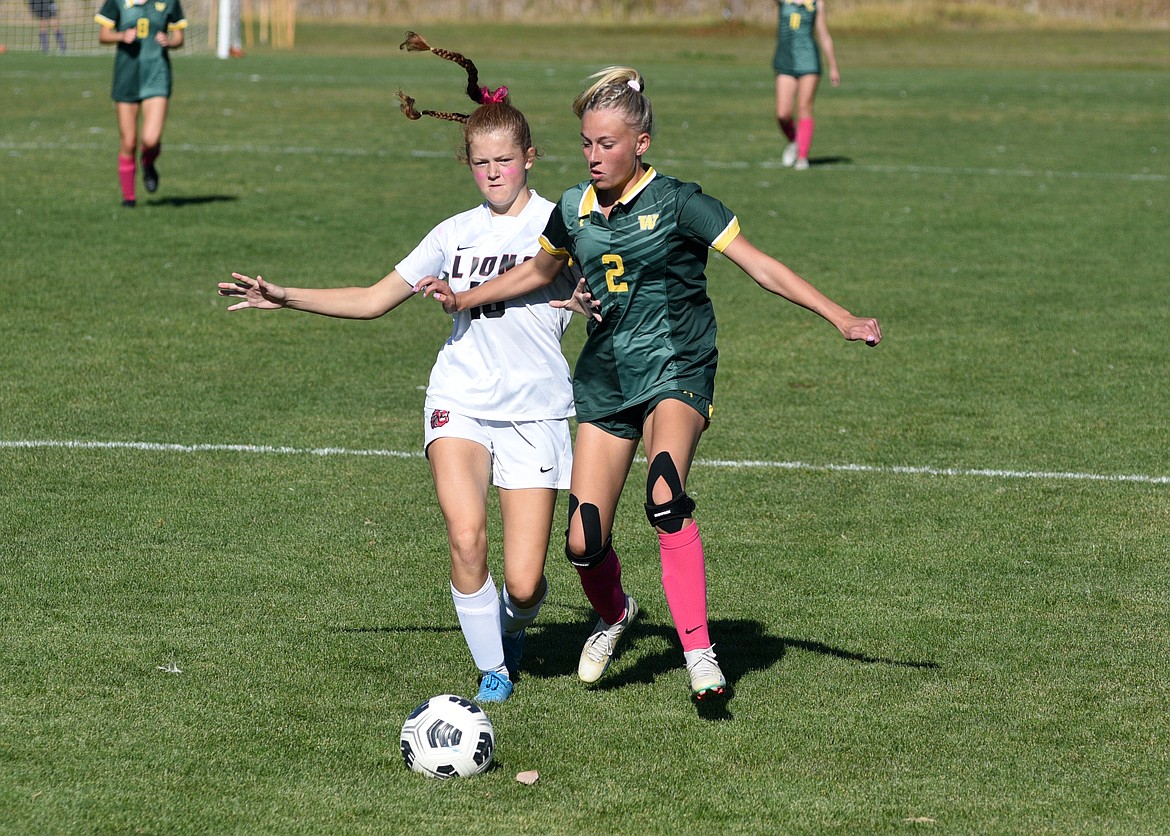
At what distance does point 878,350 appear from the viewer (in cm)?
1194

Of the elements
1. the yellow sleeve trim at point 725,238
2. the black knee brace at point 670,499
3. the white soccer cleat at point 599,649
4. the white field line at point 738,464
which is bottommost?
the white field line at point 738,464

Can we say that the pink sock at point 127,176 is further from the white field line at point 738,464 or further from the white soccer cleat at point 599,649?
the white soccer cleat at point 599,649

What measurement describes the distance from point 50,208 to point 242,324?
5.28 metres

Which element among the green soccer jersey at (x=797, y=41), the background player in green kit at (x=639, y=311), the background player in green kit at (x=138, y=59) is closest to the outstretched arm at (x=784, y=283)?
the background player in green kit at (x=639, y=311)

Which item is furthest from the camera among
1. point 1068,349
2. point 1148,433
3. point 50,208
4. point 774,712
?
point 50,208

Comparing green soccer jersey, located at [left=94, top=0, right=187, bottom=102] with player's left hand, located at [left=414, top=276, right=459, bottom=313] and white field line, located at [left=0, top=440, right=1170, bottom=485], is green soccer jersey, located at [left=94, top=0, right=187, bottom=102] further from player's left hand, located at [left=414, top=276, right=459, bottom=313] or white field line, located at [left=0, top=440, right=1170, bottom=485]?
player's left hand, located at [left=414, top=276, right=459, bottom=313]

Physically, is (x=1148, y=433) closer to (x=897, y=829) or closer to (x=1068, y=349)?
(x=1068, y=349)

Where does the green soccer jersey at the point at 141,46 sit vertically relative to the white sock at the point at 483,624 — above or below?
above

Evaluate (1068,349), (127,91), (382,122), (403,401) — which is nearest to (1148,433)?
(1068,349)

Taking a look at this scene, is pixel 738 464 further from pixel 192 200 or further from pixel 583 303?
pixel 192 200

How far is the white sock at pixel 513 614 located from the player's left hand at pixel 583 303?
1.05 meters

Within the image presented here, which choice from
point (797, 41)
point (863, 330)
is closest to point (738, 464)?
point (863, 330)

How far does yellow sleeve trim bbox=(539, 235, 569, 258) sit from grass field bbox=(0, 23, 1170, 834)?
1619mm

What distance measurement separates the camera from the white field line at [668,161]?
20406 mm
